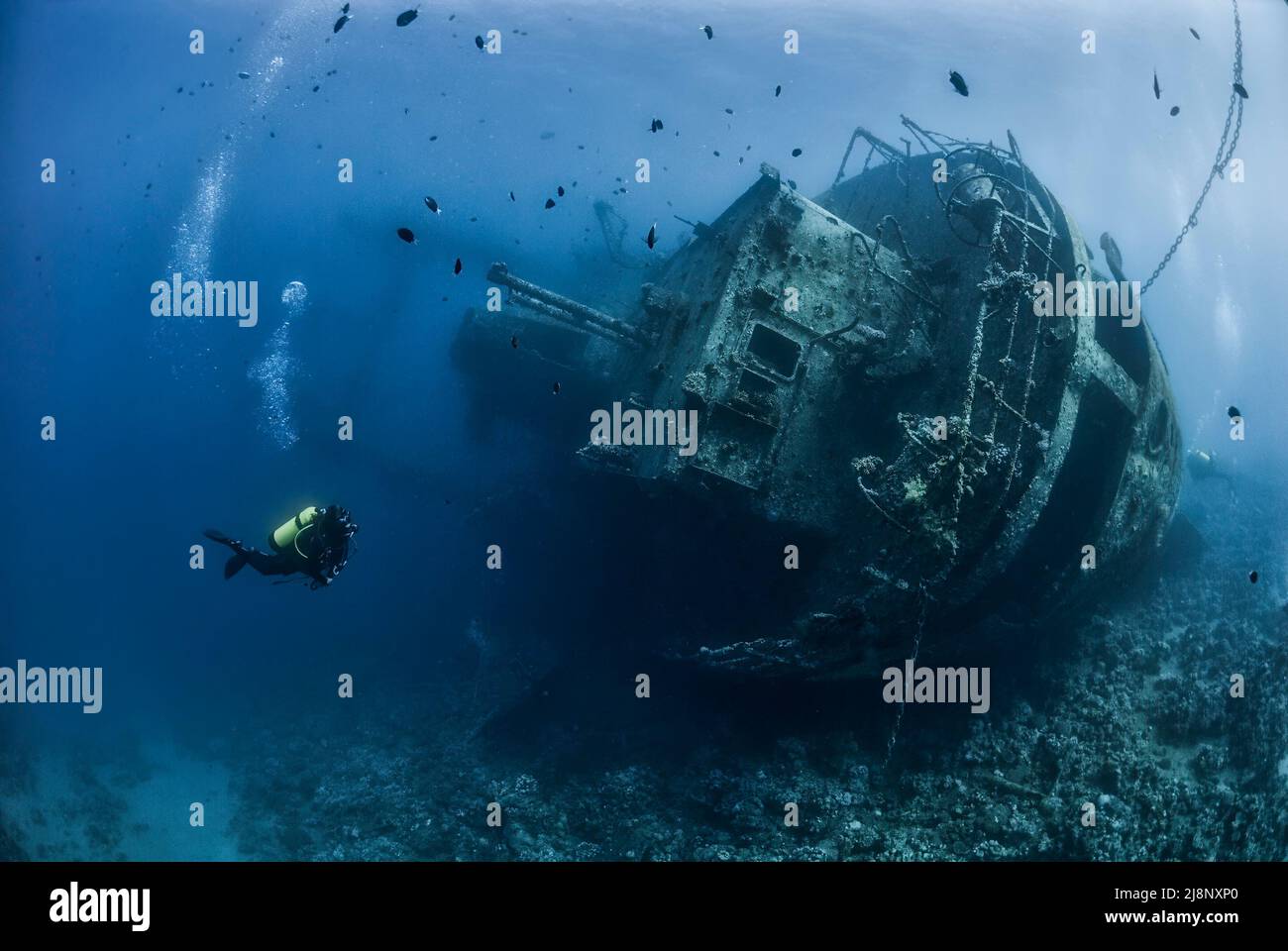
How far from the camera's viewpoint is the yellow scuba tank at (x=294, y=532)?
21.9 ft

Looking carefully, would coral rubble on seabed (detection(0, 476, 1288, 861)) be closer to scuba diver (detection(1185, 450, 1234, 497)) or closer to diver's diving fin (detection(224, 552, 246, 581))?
diver's diving fin (detection(224, 552, 246, 581))

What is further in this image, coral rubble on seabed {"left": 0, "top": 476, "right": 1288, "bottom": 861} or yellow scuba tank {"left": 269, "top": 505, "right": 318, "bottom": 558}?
coral rubble on seabed {"left": 0, "top": 476, "right": 1288, "bottom": 861}

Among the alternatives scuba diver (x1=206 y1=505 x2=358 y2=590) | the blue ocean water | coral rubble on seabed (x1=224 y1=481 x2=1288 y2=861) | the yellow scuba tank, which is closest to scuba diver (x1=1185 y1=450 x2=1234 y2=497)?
the blue ocean water

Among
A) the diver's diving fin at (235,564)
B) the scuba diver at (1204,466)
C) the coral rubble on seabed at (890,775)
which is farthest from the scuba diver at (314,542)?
the scuba diver at (1204,466)

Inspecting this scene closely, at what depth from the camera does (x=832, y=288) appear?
26.7 feet

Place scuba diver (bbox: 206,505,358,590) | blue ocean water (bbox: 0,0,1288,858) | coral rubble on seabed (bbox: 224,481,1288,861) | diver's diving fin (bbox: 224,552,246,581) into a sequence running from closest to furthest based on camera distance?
scuba diver (bbox: 206,505,358,590) < coral rubble on seabed (bbox: 224,481,1288,861) < diver's diving fin (bbox: 224,552,246,581) < blue ocean water (bbox: 0,0,1288,858)

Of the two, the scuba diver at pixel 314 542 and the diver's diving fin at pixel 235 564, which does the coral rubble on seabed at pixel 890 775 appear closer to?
the diver's diving fin at pixel 235 564

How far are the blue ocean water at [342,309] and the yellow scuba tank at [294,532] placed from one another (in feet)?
16.4

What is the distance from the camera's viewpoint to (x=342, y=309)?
30.1m

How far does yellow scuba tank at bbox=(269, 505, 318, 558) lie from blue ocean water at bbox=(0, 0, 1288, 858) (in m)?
5.00

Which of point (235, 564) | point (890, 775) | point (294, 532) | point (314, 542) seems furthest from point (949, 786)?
point (235, 564)

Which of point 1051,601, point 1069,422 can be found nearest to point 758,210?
point 1069,422

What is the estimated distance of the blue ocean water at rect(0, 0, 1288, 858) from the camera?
46.7ft
